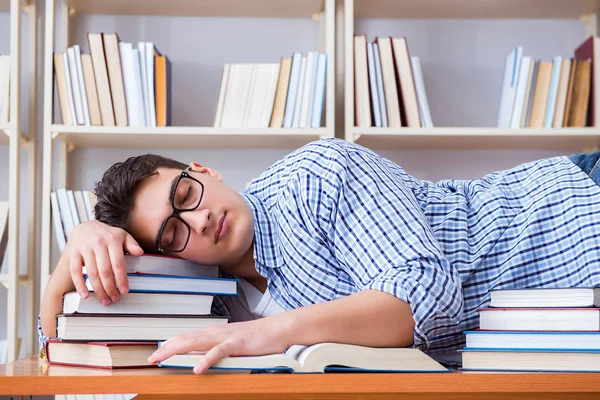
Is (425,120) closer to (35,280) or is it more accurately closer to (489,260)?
(489,260)

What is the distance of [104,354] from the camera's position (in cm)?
84

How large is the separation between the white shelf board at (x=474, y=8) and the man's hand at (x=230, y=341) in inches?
71.6

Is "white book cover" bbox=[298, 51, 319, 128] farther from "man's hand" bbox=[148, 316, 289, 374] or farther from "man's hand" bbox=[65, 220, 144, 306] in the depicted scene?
"man's hand" bbox=[148, 316, 289, 374]

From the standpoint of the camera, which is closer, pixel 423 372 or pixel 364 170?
pixel 423 372

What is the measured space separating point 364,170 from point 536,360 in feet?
1.45

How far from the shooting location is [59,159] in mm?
2426

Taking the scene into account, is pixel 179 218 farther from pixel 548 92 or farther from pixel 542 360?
pixel 548 92

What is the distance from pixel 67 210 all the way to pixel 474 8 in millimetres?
1570

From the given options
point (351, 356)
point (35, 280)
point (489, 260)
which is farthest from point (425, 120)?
point (351, 356)

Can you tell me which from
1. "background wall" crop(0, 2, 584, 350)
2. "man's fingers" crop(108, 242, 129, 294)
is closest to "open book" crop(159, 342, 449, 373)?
"man's fingers" crop(108, 242, 129, 294)

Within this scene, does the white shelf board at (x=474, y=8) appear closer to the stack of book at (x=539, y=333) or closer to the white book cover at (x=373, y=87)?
the white book cover at (x=373, y=87)

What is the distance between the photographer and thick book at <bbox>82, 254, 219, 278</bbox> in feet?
3.36

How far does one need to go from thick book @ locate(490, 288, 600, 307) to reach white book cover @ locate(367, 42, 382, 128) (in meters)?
1.39

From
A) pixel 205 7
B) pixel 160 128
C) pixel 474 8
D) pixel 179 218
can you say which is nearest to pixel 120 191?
pixel 179 218
